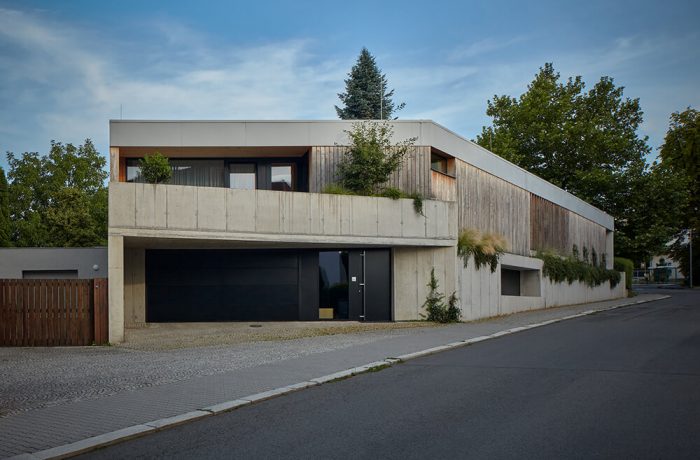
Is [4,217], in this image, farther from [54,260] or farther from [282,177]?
[282,177]

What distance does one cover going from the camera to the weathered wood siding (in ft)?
80.0

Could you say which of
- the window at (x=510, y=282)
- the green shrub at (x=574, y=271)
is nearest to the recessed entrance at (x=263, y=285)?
the window at (x=510, y=282)

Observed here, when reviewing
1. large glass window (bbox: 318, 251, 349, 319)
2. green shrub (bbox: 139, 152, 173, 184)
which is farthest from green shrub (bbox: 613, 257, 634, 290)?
green shrub (bbox: 139, 152, 173, 184)

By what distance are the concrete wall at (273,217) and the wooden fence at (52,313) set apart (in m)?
1.73

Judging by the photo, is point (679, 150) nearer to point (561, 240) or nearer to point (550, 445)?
point (561, 240)

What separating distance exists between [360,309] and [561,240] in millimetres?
17465

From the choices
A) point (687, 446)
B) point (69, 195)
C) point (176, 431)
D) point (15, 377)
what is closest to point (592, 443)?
point (687, 446)

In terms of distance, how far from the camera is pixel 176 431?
24.7ft

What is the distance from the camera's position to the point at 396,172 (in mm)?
23922

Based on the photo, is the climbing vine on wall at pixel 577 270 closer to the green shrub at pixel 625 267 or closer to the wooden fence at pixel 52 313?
the green shrub at pixel 625 267

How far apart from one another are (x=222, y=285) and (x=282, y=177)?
4.72 metres

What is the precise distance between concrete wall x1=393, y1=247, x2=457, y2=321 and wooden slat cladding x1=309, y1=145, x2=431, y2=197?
8.04ft

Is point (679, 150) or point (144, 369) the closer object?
point (144, 369)

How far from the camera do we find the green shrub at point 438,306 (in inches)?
875
